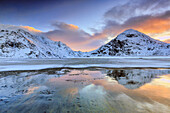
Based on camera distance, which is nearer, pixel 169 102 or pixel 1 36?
pixel 169 102

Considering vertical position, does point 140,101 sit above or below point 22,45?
below

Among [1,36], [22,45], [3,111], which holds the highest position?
[1,36]

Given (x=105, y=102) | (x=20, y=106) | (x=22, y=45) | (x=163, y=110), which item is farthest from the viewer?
(x=22, y=45)

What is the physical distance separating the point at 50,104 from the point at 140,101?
195 inches

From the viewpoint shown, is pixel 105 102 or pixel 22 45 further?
pixel 22 45

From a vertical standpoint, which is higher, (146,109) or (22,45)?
(22,45)

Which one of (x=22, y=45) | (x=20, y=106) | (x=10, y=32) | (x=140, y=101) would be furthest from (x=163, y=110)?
(x=10, y=32)

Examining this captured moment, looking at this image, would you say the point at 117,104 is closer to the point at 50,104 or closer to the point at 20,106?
the point at 50,104

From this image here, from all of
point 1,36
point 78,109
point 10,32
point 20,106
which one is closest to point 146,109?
point 78,109

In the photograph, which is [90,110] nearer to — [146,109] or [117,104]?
[117,104]

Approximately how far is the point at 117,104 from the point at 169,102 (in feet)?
9.77

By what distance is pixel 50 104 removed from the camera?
5301mm

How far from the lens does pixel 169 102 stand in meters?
5.55

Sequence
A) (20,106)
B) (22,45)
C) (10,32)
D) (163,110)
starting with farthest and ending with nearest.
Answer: (10,32)
(22,45)
(20,106)
(163,110)
